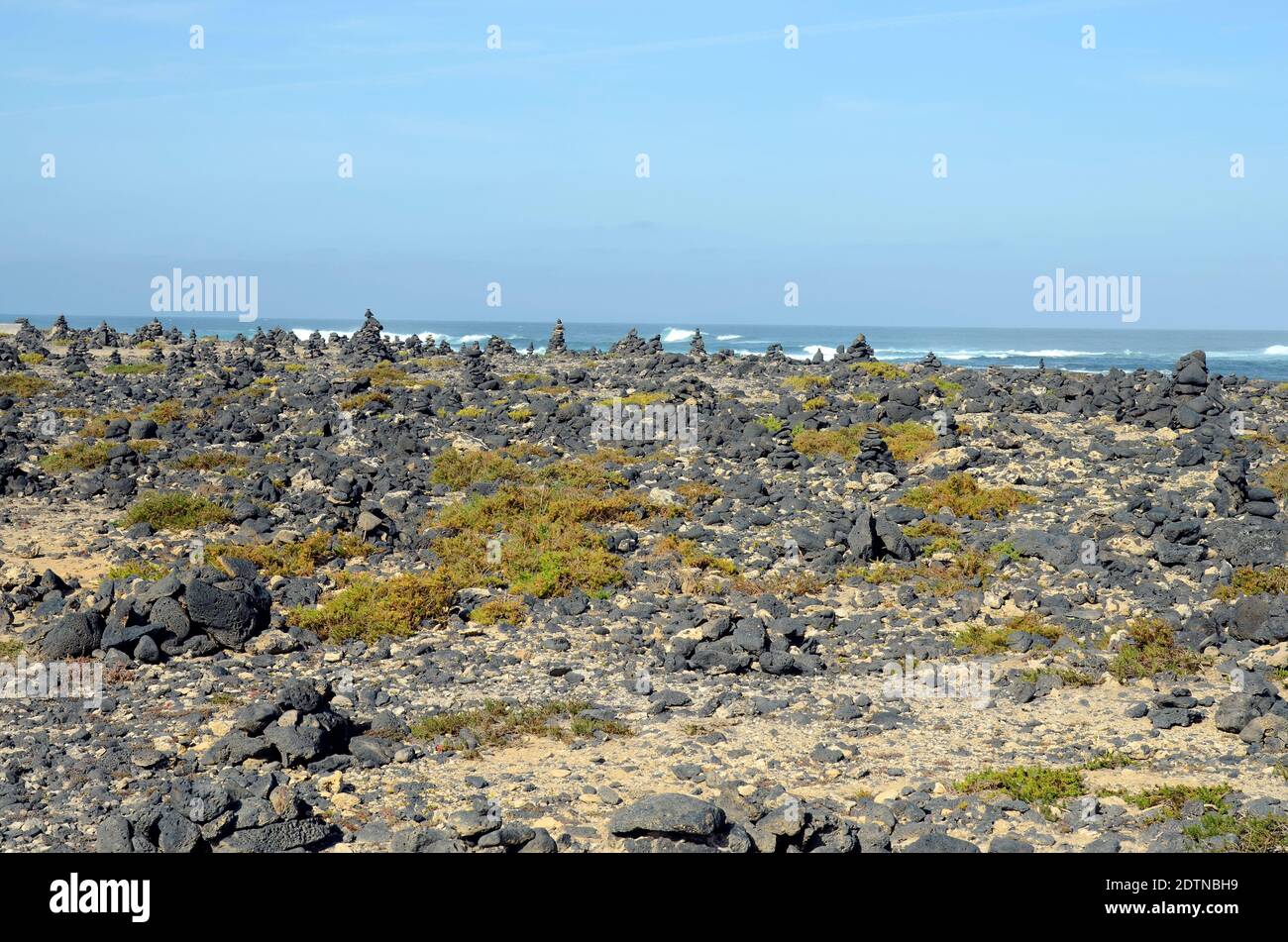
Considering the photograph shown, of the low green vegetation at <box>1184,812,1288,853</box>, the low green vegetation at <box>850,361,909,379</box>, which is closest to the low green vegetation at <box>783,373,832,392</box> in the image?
the low green vegetation at <box>850,361,909,379</box>

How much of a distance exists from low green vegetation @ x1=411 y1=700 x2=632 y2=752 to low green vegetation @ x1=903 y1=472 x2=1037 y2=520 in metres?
11.7

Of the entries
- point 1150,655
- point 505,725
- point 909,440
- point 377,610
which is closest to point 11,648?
point 377,610

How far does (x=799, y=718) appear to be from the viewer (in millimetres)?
13125

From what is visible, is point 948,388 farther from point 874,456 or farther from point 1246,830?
point 1246,830

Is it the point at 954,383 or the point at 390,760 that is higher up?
the point at 954,383

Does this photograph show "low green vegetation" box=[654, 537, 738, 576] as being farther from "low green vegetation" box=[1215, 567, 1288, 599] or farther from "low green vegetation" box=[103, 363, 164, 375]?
"low green vegetation" box=[103, 363, 164, 375]

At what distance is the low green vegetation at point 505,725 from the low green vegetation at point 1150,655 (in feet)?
23.7

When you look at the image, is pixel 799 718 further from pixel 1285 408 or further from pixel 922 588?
pixel 1285 408

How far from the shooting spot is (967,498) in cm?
2227

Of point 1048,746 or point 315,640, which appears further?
point 315,640
